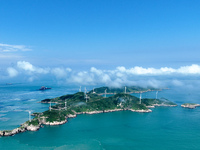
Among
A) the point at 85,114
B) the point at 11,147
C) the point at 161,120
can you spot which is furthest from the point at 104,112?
the point at 11,147

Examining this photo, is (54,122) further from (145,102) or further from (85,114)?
(145,102)

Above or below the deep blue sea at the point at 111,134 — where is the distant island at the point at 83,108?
above

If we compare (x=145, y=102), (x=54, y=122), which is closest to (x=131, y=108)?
(x=145, y=102)

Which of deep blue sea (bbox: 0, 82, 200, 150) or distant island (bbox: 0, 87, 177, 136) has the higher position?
distant island (bbox: 0, 87, 177, 136)

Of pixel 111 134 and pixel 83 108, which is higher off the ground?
pixel 83 108

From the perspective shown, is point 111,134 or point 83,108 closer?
point 111,134

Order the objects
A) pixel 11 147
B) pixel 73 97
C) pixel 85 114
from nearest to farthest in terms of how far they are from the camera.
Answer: pixel 11 147
pixel 85 114
pixel 73 97

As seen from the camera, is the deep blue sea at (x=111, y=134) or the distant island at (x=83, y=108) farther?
the distant island at (x=83, y=108)

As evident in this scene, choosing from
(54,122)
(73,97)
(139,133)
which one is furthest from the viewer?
(73,97)

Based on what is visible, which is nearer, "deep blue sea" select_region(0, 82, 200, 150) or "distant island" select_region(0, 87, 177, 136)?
"deep blue sea" select_region(0, 82, 200, 150)

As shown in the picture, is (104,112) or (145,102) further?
(145,102)
